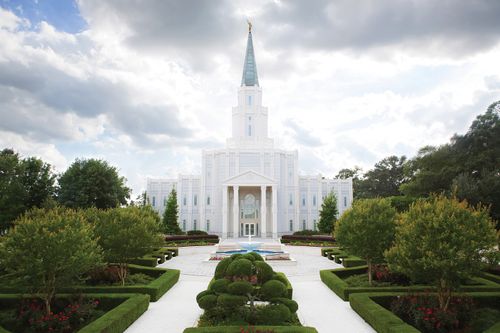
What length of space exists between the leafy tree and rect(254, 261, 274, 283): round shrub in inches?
1378

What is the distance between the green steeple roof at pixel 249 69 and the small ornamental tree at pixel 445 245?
5721 cm

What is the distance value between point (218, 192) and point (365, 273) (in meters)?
42.6

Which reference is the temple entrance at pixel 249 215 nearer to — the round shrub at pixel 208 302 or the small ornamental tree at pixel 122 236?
the small ornamental tree at pixel 122 236

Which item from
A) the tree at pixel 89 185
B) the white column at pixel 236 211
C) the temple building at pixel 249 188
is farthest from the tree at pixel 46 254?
the temple building at pixel 249 188

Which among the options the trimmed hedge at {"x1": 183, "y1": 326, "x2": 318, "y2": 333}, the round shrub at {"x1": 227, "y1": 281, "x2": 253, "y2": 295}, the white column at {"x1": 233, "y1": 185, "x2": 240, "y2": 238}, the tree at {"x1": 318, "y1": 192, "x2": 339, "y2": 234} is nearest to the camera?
the trimmed hedge at {"x1": 183, "y1": 326, "x2": 318, "y2": 333}

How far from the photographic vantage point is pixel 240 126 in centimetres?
6756

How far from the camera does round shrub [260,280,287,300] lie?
39.7ft

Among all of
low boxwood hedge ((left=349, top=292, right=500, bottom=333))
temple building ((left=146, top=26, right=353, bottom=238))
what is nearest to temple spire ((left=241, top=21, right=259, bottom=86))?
temple building ((left=146, top=26, right=353, bottom=238))

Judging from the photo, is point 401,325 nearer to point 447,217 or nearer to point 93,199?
point 447,217

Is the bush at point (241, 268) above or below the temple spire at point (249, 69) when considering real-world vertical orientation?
below

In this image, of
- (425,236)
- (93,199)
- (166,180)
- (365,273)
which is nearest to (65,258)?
(425,236)

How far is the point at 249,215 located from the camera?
6222cm

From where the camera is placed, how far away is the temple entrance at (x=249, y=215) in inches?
2435

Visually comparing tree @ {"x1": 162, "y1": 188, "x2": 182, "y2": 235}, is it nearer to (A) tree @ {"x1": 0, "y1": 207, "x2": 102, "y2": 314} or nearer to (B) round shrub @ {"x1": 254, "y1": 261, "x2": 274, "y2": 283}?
(A) tree @ {"x1": 0, "y1": 207, "x2": 102, "y2": 314}
